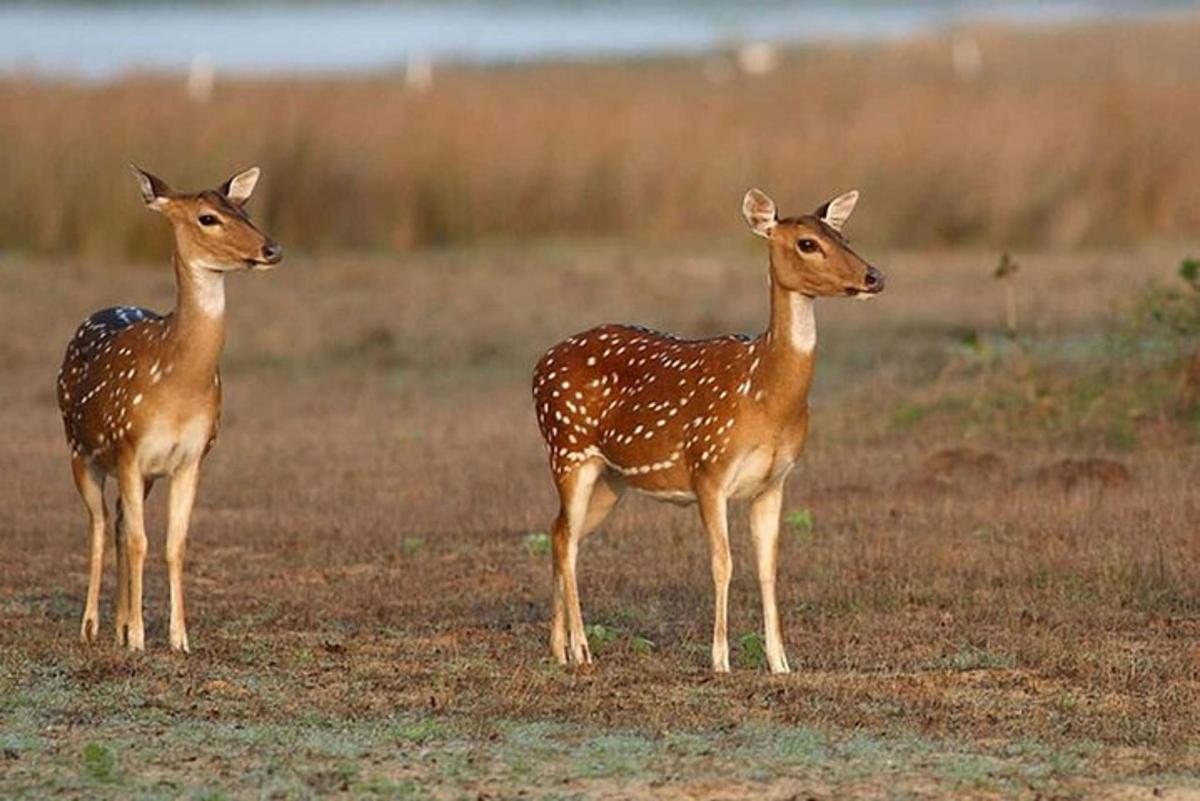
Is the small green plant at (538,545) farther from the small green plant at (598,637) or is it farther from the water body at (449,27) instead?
the water body at (449,27)

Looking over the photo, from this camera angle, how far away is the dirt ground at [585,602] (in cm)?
984

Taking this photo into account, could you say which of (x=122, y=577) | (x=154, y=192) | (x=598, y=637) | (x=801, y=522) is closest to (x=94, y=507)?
(x=122, y=577)

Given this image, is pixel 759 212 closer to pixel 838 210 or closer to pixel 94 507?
pixel 838 210

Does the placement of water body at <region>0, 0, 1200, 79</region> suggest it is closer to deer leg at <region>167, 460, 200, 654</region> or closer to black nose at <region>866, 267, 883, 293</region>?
deer leg at <region>167, 460, 200, 654</region>

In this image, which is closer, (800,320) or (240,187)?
(800,320)

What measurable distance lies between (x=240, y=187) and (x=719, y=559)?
2.59 m

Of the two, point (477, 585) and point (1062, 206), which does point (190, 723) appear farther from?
point (1062, 206)

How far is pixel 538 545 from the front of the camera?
14.7 metres

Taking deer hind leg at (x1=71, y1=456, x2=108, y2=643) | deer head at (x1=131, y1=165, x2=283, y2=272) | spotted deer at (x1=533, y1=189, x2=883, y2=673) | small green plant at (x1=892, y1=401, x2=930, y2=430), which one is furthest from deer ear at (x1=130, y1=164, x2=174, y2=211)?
small green plant at (x1=892, y1=401, x2=930, y2=430)

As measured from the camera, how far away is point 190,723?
10398 mm

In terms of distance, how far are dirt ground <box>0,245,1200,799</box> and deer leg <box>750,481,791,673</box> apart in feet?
0.53

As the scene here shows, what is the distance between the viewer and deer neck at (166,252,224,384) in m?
11.8

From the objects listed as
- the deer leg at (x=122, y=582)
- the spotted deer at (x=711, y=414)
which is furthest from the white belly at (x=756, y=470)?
the deer leg at (x=122, y=582)

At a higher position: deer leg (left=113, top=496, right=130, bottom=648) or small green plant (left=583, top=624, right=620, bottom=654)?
deer leg (left=113, top=496, right=130, bottom=648)
